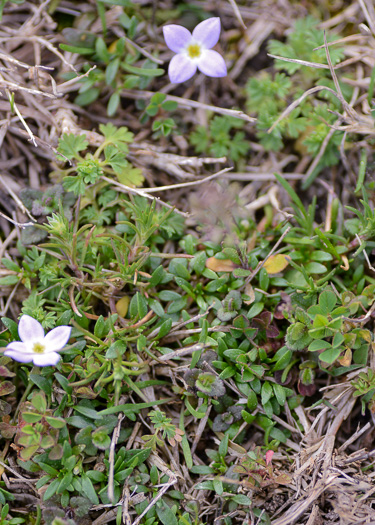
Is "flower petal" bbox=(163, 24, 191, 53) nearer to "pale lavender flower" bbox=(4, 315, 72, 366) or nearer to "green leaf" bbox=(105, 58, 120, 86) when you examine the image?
"green leaf" bbox=(105, 58, 120, 86)

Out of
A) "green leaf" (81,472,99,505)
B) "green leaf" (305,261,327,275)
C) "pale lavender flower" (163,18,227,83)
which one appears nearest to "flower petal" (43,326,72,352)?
"green leaf" (81,472,99,505)

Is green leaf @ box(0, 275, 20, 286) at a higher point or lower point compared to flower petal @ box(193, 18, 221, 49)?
lower

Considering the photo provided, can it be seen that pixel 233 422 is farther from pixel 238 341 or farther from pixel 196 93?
pixel 196 93

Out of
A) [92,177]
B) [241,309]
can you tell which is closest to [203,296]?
[241,309]

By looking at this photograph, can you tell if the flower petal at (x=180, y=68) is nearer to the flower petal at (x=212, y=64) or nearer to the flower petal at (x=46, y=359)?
the flower petal at (x=212, y=64)

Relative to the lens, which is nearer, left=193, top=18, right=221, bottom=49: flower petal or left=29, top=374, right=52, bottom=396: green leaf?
left=29, top=374, right=52, bottom=396: green leaf

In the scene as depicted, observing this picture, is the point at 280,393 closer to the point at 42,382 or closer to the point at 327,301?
the point at 327,301
